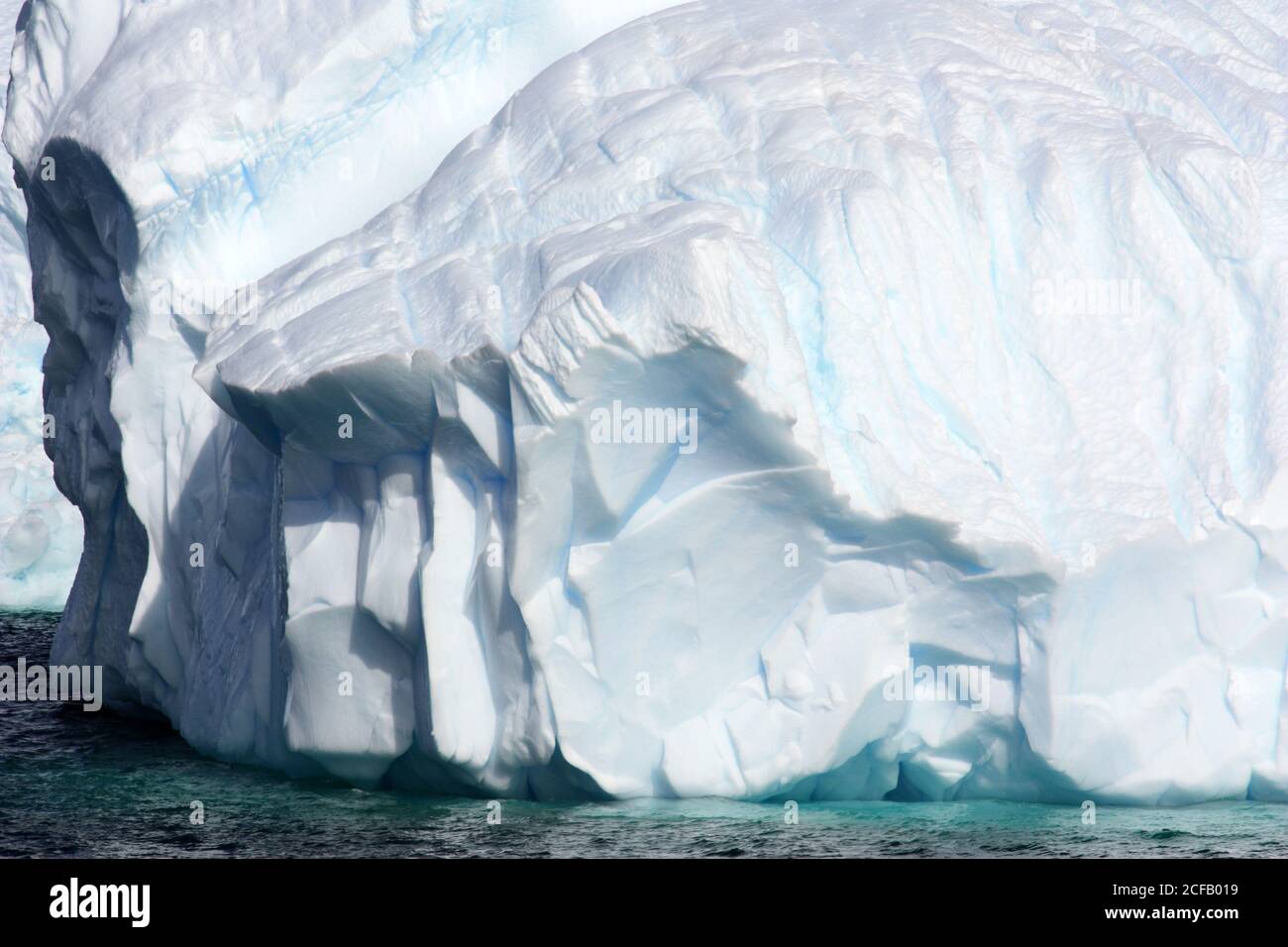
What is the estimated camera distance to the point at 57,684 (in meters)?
15.0

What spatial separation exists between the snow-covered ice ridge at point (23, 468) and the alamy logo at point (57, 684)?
4958mm

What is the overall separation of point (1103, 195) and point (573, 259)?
3.44 metres

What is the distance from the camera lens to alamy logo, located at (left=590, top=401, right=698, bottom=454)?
9664 mm

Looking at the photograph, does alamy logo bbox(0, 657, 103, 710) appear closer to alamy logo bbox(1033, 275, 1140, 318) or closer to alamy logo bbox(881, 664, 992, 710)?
alamy logo bbox(881, 664, 992, 710)

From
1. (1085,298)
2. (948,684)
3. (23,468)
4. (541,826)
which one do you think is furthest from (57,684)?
(1085,298)

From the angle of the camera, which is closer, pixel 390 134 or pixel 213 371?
pixel 213 371

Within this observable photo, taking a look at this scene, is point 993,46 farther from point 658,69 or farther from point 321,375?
point 321,375

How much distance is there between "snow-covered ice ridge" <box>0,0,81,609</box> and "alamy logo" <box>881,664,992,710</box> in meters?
12.5

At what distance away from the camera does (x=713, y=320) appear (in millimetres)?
9398

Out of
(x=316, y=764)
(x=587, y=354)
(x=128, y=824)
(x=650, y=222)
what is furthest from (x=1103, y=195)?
(x=128, y=824)

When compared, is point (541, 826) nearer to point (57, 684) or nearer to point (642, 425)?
point (642, 425)

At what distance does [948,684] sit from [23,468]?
13.6 metres

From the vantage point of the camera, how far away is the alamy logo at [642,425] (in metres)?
9.66

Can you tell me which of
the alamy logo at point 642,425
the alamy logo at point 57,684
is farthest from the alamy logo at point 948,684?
the alamy logo at point 57,684
